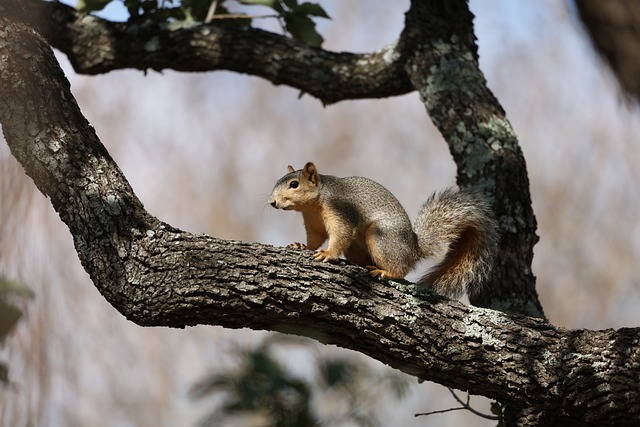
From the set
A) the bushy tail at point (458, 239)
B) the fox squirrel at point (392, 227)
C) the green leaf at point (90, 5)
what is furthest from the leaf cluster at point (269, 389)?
the green leaf at point (90, 5)

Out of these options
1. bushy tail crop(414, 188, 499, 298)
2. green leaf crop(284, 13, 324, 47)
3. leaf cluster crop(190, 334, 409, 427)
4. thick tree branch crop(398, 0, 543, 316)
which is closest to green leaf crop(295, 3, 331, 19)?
green leaf crop(284, 13, 324, 47)

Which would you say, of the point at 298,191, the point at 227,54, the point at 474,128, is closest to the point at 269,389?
the point at 298,191

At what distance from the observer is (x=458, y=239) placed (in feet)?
10.8

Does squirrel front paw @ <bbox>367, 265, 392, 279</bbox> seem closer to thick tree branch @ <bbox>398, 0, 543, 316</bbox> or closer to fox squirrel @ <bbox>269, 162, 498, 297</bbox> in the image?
fox squirrel @ <bbox>269, 162, 498, 297</bbox>

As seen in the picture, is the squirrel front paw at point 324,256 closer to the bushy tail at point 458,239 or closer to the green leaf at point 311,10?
the bushy tail at point 458,239

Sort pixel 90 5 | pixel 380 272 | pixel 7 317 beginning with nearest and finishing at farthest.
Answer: pixel 7 317 < pixel 380 272 < pixel 90 5

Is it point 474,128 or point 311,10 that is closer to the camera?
point 474,128

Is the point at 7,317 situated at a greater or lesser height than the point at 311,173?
lesser

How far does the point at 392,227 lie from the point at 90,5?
1540 mm

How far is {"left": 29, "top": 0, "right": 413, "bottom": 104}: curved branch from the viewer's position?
381 cm

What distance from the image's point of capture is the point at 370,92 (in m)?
3.86

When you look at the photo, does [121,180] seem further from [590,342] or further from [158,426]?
[158,426]

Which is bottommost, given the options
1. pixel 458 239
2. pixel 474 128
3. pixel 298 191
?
pixel 458 239

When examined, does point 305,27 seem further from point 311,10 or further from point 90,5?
point 90,5
